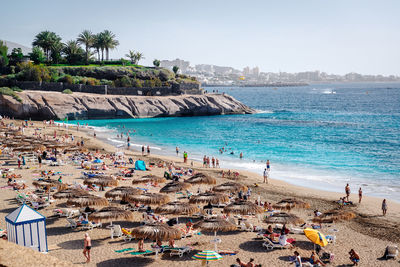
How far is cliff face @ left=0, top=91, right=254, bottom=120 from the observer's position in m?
61.6

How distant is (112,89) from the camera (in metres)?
74.8

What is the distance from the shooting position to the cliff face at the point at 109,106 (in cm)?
6156

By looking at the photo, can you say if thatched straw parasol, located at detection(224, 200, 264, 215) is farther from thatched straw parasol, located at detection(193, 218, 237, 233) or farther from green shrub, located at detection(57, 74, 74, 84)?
green shrub, located at detection(57, 74, 74, 84)

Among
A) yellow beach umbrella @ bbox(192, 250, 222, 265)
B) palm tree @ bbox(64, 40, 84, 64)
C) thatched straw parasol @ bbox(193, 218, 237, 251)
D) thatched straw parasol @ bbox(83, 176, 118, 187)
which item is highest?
palm tree @ bbox(64, 40, 84, 64)

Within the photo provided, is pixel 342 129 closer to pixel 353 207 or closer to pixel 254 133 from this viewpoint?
pixel 254 133

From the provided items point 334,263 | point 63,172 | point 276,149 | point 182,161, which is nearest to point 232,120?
point 276,149

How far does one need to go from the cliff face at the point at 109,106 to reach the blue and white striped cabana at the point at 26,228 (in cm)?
5422

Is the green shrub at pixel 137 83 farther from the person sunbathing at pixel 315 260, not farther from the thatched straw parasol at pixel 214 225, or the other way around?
the person sunbathing at pixel 315 260

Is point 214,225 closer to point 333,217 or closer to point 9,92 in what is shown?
point 333,217

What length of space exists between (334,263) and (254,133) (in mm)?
44483

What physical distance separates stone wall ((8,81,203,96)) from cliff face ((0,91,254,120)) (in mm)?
2017

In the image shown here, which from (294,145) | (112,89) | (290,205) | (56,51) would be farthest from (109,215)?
(56,51)

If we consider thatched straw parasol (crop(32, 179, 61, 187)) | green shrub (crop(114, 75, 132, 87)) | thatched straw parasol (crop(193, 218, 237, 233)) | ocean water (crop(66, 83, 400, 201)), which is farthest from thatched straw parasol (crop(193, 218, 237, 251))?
green shrub (crop(114, 75, 132, 87))

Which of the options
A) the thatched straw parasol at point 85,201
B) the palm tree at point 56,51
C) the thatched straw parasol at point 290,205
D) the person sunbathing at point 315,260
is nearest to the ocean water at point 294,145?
the thatched straw parasol at point 290,205
